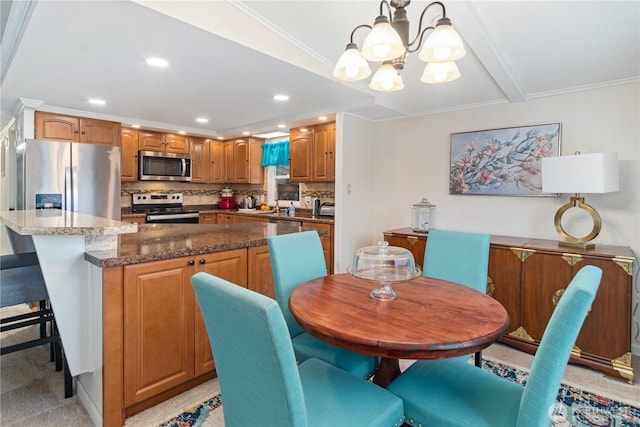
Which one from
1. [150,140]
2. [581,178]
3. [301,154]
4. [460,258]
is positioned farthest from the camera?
[150,140]

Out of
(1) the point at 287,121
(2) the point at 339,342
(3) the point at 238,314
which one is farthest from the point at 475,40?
(1) the point at 287,121

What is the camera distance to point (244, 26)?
7.20 feet

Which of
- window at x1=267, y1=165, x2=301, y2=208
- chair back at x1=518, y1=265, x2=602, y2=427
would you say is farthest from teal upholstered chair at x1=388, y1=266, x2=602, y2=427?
window at x1=267, y1=165, x2=301, y2=208

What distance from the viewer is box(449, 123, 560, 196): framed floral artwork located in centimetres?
312

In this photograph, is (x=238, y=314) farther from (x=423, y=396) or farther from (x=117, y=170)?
(x=117, y=170)

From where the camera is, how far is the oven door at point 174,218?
190 inches

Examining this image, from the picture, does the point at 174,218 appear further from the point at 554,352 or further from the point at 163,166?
the point at 554,352

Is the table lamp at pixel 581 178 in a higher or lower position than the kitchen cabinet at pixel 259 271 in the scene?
higher

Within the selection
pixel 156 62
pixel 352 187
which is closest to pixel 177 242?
pixel 156 62

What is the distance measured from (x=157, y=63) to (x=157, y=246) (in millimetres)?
1400

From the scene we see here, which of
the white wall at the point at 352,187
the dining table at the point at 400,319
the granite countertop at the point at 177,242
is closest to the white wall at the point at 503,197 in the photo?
the white wall at the point at 352,187

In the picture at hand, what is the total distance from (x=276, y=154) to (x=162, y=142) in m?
1.73

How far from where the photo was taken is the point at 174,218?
5.02 m

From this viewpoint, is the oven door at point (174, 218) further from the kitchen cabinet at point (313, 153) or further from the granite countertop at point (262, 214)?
the kitchen cabinet at point (313, 153)
